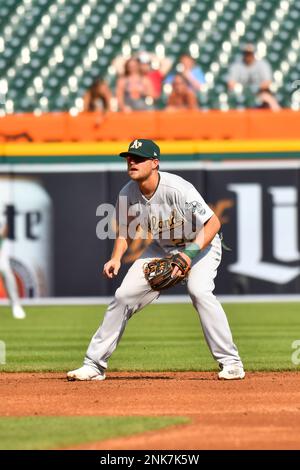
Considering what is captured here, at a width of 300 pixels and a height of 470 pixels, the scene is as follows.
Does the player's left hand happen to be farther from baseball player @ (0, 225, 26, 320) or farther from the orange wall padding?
the orange wall padding

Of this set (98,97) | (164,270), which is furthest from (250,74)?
(164,270)

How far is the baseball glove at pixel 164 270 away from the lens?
7.25 m

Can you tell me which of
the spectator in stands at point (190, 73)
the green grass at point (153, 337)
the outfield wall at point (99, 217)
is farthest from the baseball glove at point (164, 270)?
the spectator in stands at point (190, 73)

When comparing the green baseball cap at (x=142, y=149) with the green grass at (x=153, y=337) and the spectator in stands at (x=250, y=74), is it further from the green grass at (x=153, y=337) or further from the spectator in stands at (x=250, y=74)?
the spectator in stands at (x=250, y=74)

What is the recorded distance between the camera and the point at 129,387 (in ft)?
24.6

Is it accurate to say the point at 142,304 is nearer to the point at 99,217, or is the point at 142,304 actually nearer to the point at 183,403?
the point at 183,403

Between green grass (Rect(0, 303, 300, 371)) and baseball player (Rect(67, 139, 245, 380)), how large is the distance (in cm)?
135

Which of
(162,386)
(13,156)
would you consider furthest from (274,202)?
(162,386)

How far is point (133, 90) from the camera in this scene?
1653 cm

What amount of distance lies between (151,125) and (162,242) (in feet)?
28.8

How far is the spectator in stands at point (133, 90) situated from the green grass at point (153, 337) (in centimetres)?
307

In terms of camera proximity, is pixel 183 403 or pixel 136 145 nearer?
pixel 183 403
